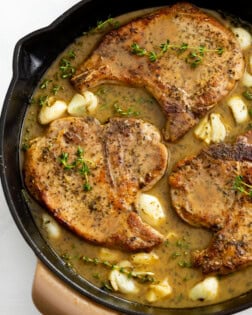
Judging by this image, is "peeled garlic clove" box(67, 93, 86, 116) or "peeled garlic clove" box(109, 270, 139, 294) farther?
"peeled garlic clove" box(67, 93, 86, 116)

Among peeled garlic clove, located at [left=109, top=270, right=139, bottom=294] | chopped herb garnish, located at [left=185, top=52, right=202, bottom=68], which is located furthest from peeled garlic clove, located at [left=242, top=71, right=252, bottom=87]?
peeled garlic clove, located at [left=109, top=270, right=139, bottom=294]

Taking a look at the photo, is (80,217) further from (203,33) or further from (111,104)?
(203,33)

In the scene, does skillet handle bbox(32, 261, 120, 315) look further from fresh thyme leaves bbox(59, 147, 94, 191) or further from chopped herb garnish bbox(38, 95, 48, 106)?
chopped herb garnish bbox(38, 95, 48, 106)

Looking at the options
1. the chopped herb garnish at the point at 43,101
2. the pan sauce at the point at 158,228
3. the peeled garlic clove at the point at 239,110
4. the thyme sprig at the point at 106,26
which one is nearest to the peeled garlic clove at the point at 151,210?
the pan sauce at the point at 158,228

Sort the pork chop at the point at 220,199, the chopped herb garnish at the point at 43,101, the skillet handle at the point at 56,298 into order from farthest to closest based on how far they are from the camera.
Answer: the chopped herb garnish at the point at 43,101 < the pork chop at the point at 220,199 < the skillet handle at the point at 56,298

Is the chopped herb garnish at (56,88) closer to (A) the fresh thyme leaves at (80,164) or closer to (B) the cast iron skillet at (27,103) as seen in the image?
(B) the cast iron skillet at (27,103)
